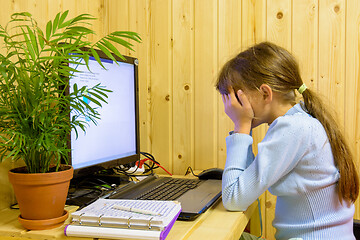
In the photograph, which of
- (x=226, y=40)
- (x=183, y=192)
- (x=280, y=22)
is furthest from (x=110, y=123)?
(x=280, y=22)

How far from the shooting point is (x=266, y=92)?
1161mm

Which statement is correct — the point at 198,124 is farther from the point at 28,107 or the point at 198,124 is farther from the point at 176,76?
the point at 28,107

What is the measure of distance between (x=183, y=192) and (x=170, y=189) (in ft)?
0.18

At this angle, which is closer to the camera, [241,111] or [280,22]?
[241,111]

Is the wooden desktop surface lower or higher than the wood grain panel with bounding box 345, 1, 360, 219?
lower

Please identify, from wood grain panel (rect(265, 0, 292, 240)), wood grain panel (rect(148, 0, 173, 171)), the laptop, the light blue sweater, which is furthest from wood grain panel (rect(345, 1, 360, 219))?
wood grain panel (rect(148, 0, 173, 171))

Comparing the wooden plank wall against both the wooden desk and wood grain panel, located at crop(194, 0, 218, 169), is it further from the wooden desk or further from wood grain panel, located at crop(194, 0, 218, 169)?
the wooden desk

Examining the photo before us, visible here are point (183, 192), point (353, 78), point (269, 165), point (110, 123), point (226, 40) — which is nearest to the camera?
point (269, 165)

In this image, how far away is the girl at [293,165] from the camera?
1019 mm

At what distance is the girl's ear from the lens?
1.15 metres

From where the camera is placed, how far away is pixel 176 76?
69.6 inches

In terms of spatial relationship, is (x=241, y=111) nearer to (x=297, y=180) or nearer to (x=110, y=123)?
(x=297, y=180)

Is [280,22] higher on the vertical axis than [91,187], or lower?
higher

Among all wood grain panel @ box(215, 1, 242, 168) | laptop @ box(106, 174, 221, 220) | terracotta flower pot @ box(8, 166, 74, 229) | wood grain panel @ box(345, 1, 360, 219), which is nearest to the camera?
terracotta flower pot @ box(8, 166, 74, 229)
